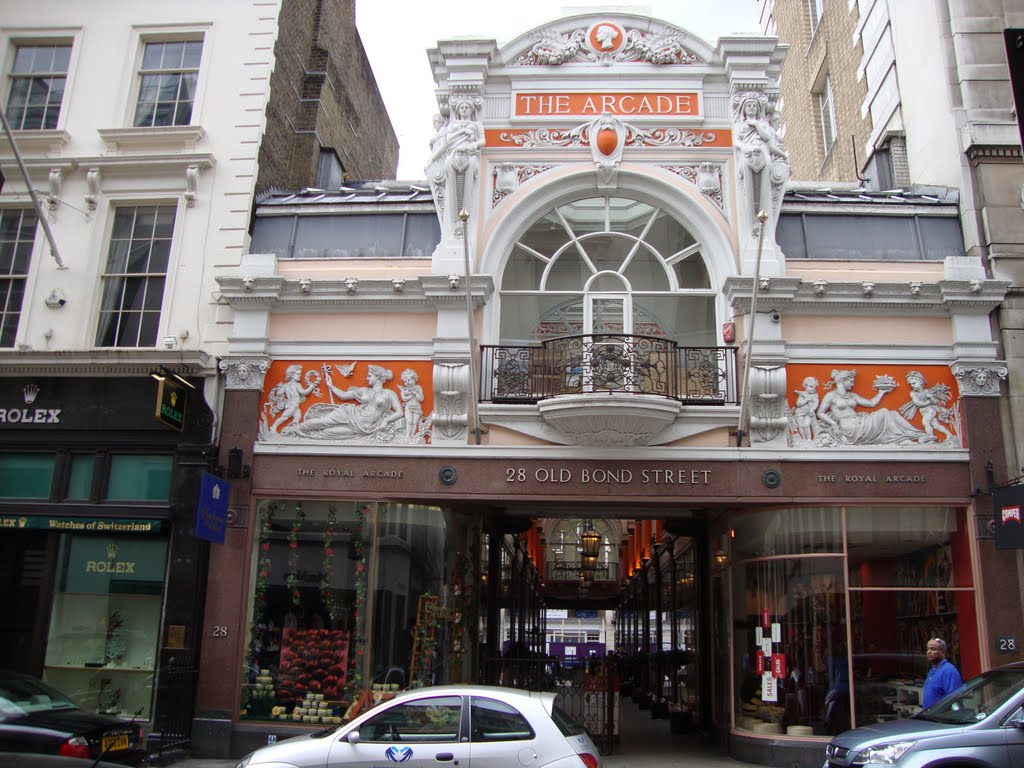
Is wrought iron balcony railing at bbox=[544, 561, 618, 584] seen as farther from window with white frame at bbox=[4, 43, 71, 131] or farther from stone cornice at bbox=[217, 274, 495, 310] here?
window with white frame at bbox=[4, 43, 71, 131]

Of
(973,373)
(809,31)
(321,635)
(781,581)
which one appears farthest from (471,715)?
(809,31)

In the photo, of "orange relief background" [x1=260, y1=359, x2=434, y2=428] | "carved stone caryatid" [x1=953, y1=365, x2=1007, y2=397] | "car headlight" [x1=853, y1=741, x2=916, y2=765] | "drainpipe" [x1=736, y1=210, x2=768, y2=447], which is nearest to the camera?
"car headlight" [x1=853, y1=741, x2=916, y2=765]

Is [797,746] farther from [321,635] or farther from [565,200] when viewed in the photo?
[565,200]

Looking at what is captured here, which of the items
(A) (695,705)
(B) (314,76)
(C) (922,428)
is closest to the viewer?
(C) (922,428)

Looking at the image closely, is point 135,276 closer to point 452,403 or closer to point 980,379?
point 452,403

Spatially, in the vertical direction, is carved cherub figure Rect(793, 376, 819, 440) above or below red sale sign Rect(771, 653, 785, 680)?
above

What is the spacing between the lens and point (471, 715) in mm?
8719

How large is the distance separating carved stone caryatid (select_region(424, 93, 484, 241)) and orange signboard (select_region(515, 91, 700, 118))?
37.5 inches

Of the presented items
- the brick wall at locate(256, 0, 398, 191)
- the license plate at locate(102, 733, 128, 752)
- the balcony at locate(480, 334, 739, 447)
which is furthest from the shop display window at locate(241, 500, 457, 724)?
the brick wall at locate(256, 0, 398, 191)

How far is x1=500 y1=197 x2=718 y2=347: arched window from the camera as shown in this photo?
14875 millimetres

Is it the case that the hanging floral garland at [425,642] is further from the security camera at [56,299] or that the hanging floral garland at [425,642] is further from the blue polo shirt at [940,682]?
the security camera at [56,299]

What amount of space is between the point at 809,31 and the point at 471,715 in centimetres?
2492

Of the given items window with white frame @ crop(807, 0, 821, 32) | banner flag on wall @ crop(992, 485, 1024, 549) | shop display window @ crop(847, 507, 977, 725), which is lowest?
shop display window @ crop(847, 507, 977, 725)

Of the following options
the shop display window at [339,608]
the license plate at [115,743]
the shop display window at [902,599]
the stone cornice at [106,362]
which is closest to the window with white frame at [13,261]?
the stone cornice at [106,362]
